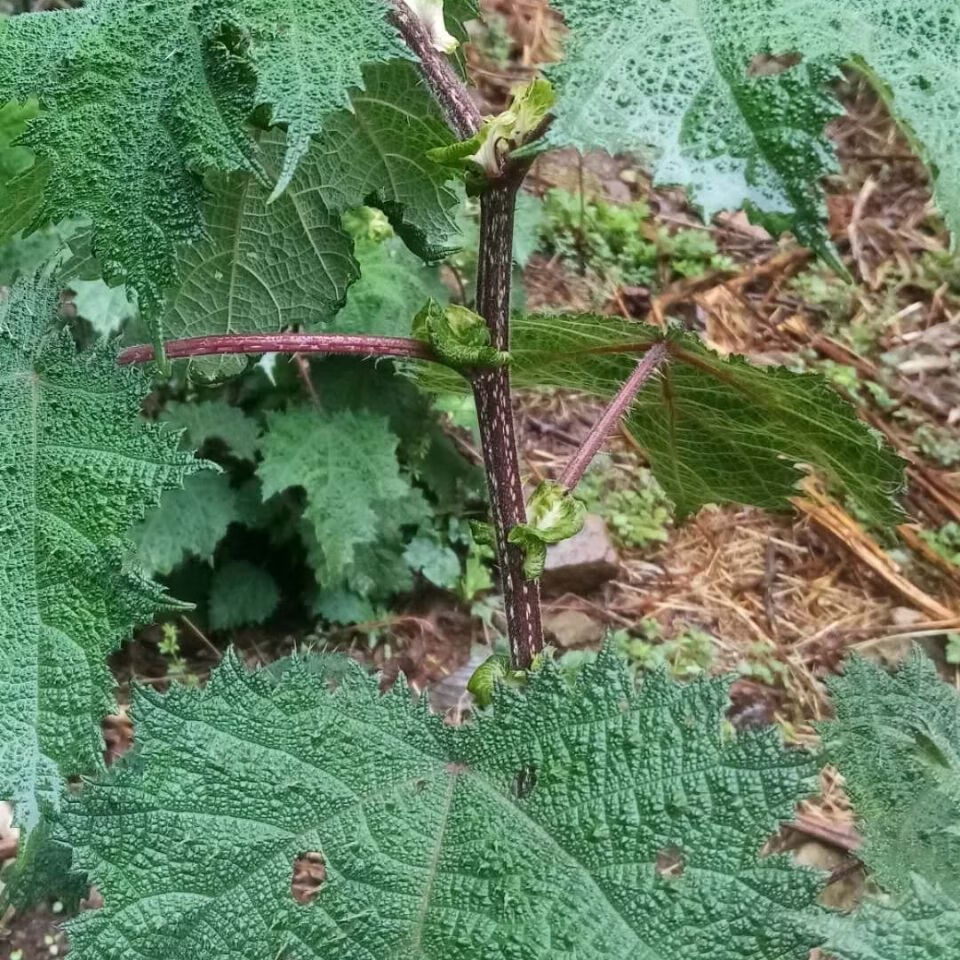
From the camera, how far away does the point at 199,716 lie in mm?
542

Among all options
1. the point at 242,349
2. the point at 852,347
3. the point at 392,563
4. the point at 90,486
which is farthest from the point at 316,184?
the point at 852,347

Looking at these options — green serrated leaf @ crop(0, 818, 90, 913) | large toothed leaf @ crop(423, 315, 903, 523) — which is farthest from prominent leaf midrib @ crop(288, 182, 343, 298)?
green serrated leaf @ crop(0, 818, 90, 913)

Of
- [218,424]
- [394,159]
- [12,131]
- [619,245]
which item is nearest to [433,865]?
[394,159]

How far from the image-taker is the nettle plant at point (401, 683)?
46 cm

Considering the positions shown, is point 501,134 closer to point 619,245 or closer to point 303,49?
point 303,49

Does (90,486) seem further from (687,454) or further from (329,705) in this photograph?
(687,454)

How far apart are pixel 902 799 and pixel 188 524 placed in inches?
47.5

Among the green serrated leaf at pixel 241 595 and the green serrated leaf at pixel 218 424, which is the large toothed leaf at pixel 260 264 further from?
the green serrated leaf at pixel 241 595

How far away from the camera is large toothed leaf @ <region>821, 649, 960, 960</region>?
0.43 metres

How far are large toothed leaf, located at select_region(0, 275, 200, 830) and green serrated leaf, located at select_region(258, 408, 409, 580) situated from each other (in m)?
0.90

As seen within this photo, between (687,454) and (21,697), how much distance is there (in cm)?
55

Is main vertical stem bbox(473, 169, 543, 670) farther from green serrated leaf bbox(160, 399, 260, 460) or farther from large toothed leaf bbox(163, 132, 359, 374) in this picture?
green serrated leaf bbox(160, 399, 260, 460)

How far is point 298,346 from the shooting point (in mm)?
634

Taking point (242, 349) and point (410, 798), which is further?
point (242, 349)
